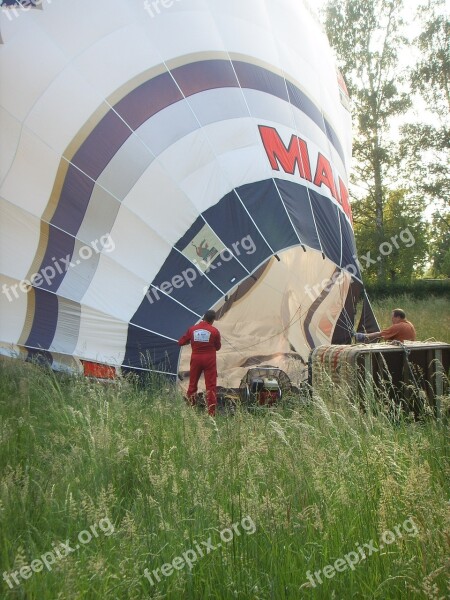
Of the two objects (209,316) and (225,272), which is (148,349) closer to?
(209,316)

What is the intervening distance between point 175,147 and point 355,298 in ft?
7.93

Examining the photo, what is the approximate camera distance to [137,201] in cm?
516

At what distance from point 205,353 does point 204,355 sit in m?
0.02

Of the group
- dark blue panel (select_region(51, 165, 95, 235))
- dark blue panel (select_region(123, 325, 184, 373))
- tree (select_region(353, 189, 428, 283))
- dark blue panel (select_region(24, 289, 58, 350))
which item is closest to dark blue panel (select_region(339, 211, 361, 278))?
dark blue panel (select_region(123, 325, 184, 373))

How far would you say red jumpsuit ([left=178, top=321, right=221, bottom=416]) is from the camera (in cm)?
501

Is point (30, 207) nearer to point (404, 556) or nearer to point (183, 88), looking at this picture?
point (183, 88)

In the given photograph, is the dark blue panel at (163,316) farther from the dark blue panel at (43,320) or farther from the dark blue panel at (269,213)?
the dark blue panel at (269,213)

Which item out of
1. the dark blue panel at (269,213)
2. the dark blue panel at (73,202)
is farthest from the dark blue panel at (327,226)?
the dark blue panel at (73,202)

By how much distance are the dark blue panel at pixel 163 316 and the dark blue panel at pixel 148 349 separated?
6 centimetres

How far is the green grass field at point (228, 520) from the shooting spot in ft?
5.73

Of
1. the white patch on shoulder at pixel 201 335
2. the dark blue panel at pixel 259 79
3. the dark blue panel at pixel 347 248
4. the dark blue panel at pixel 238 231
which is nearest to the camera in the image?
the white patch on shoulder at pixel 201 335

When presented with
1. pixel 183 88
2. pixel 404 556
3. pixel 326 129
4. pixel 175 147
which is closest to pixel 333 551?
pixel 404 556

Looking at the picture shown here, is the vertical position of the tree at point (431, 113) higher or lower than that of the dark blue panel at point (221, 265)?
higher

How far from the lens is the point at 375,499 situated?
223 cm
